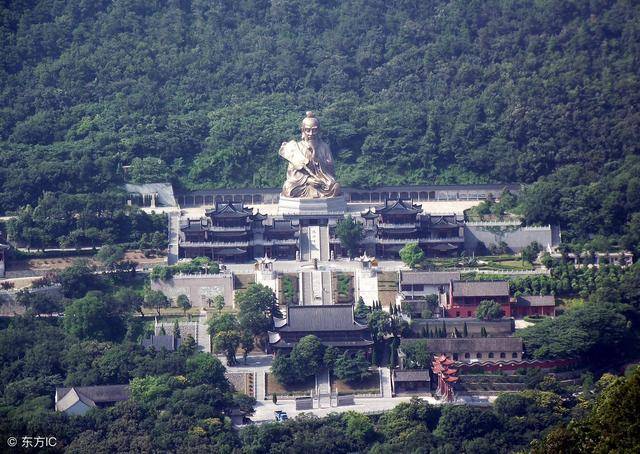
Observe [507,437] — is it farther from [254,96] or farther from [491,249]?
[254,96]

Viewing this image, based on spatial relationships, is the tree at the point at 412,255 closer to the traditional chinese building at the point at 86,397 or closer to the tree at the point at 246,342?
the tree at the point at 246,342

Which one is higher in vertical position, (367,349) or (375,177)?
(375,177)

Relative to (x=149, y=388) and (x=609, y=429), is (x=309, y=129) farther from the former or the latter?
(x=609, y=429)

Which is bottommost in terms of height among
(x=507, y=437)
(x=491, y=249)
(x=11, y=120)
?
(x=507, y=437)

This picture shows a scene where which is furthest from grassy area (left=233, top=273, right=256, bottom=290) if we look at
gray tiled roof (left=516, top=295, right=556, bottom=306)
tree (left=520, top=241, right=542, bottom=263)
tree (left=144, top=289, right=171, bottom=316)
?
tree (left=520, top=241, right=542, bottom=263)

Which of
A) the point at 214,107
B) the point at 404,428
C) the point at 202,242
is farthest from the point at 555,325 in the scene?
the point at 214,107
